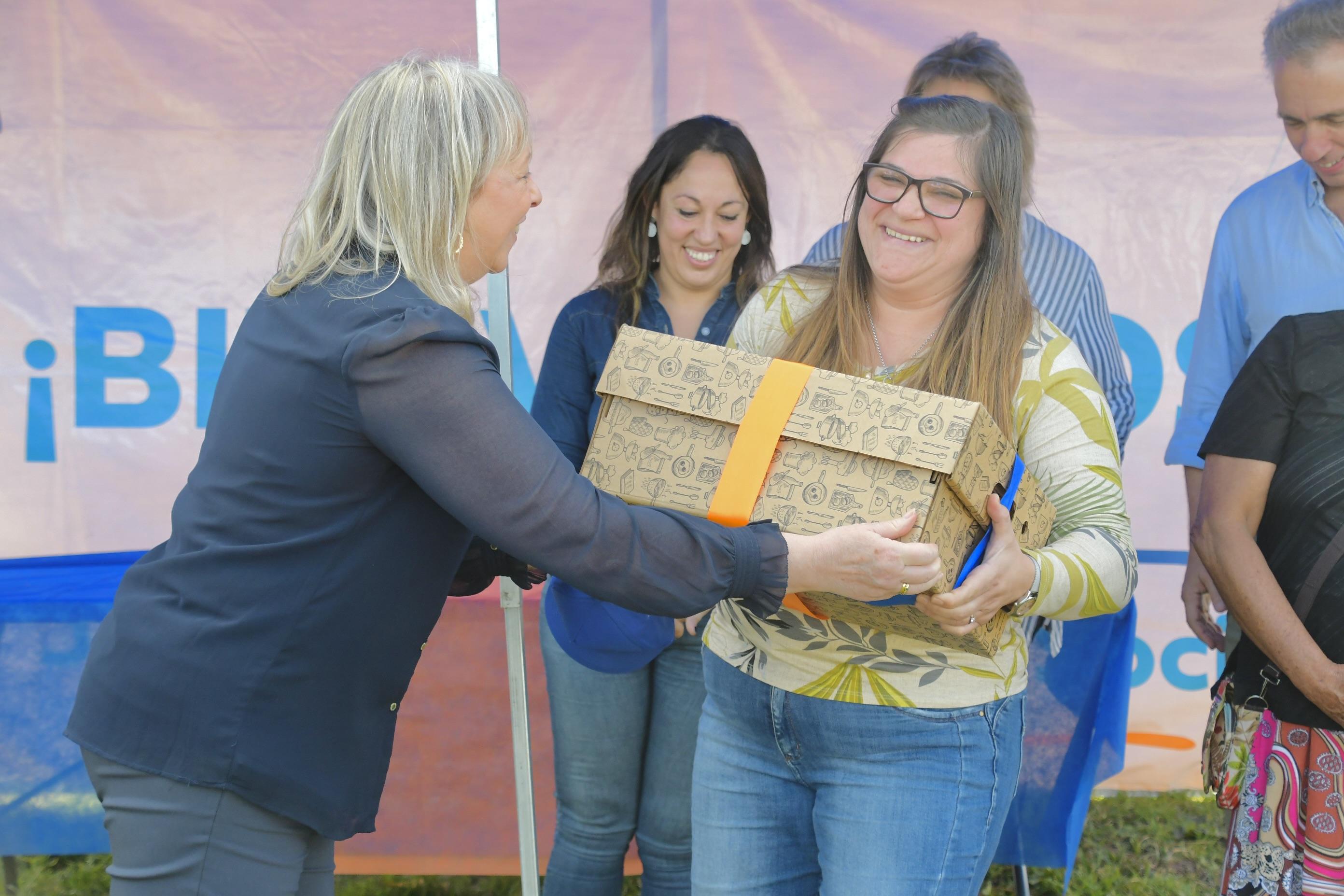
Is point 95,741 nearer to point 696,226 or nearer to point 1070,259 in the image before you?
point 696,226

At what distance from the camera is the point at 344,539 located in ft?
4.20

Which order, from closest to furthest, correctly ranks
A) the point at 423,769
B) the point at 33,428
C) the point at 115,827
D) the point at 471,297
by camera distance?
the point at 115,827 < the point at 471,297 < the point at 423,769 < the point at 33,428

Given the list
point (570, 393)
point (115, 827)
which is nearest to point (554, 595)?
point (570, 393)

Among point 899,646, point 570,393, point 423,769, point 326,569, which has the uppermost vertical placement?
point 570,393

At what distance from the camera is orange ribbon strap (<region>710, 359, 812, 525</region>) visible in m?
1.38

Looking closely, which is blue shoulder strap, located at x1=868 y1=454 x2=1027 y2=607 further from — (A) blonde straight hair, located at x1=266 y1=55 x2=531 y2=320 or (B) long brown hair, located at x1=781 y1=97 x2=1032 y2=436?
(A) blonde straight hair, located at x1=266 y1=55 x2=531 y2=320

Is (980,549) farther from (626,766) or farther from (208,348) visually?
(208,348)

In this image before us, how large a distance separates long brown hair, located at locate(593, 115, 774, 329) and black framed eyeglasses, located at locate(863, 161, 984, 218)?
0.82m

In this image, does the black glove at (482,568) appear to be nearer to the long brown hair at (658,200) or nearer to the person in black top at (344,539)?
the person in black top at (344,539)

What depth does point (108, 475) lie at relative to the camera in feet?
10.5

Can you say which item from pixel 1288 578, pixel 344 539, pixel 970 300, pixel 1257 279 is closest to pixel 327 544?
pixel 344 539

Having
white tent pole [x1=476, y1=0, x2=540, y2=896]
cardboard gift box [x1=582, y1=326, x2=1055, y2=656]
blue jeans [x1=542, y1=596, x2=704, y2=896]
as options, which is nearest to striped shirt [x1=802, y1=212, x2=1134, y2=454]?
white tent pole [x1=476, y1=0, x2=540, y2=896]

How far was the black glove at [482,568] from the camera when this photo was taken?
1.70 metres

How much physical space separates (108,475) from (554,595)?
75.8 inches
